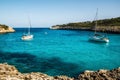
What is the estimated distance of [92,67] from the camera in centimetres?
3572

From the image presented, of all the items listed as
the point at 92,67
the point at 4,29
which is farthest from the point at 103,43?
the point at 4,29

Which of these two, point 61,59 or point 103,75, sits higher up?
point 103,75

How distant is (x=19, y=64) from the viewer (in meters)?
36.2

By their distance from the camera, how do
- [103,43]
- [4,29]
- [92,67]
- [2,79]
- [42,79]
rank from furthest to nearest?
1. [4,29]
2. [103,43]
3. [92,67]
4. [42,79]
5. [2,79]

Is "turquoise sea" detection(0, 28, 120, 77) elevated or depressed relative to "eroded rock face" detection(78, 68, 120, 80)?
depressed

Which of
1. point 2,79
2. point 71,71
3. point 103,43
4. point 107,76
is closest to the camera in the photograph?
point 2,79

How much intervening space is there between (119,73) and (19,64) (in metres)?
22.5

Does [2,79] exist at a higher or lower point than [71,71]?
higher

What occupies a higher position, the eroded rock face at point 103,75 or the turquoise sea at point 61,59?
the eroded rock face at point 103,75

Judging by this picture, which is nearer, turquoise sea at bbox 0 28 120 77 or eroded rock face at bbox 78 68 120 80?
eroded rock face at bbox 78 68 120 80

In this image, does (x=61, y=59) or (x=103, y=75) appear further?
(x=61, y=59)

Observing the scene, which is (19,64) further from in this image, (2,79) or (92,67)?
(2,79)

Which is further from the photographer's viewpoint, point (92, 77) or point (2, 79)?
point (92, 77)

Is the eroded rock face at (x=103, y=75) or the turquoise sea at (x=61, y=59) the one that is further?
the turquoise sea at (x=61, y=59)
